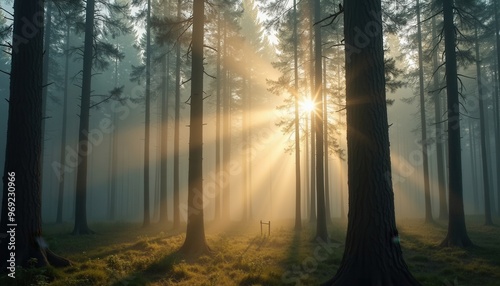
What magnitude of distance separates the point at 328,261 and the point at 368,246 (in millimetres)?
4717

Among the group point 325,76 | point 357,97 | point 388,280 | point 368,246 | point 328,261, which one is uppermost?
point 325,76

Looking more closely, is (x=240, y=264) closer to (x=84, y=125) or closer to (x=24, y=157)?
(x=24, y=157)

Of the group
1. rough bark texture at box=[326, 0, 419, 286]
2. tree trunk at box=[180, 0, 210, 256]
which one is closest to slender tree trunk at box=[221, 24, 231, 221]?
tree trunk at box=[180, 0, 210, 256]

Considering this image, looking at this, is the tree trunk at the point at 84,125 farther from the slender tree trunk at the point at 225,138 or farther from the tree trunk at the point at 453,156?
the tree trunk at the point at 453,156

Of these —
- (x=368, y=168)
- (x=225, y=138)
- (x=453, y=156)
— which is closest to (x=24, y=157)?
(x=368, y=168)

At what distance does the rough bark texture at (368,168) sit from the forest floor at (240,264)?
6.89 feet

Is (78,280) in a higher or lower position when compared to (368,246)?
lower

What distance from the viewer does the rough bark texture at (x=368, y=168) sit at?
539cm

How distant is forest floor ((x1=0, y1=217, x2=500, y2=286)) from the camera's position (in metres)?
7.12

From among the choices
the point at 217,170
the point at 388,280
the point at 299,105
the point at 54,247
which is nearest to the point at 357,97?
the point at 388,280

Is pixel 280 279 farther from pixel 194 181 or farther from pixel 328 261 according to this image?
pixel 194 181

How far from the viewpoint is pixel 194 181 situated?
10844 millimetres

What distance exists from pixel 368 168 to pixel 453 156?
861 cm

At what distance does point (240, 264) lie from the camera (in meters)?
8.84
